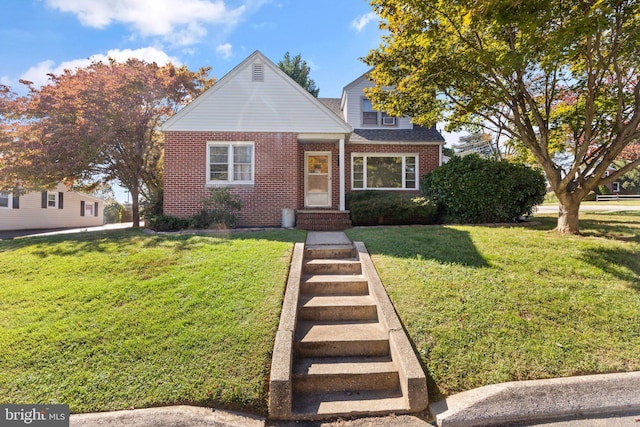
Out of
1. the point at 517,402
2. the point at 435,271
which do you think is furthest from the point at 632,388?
the point at 435,271

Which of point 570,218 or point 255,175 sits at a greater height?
point 255,175

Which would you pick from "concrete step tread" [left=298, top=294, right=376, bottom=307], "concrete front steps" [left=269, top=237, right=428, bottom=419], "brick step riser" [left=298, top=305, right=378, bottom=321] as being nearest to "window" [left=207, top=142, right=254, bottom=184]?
"concrete front steps" [left=269, top=237, right=428, bottom=419]

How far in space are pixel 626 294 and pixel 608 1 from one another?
17.5ft

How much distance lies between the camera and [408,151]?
495 inches

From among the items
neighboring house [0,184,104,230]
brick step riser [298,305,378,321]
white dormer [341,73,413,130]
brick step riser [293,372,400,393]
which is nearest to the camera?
brick step riser [293,372,400,393]

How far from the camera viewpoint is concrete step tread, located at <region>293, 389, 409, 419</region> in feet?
10.00

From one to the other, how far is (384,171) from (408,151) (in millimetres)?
1233

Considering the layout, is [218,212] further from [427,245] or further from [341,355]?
[341,355]

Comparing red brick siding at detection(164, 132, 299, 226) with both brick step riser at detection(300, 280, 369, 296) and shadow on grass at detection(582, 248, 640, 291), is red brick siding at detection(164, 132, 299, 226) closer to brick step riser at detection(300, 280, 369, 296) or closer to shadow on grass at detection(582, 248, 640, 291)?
brick step riser at detection(300, 280, 369, 296)

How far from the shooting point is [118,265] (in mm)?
5582

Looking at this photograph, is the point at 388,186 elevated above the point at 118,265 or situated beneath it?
elevated above

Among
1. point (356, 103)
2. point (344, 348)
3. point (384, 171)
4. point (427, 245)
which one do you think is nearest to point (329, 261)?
point (427, 245)

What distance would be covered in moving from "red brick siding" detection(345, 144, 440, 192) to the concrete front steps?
7.89 meters

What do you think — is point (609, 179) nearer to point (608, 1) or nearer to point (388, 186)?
point (608, 1)
